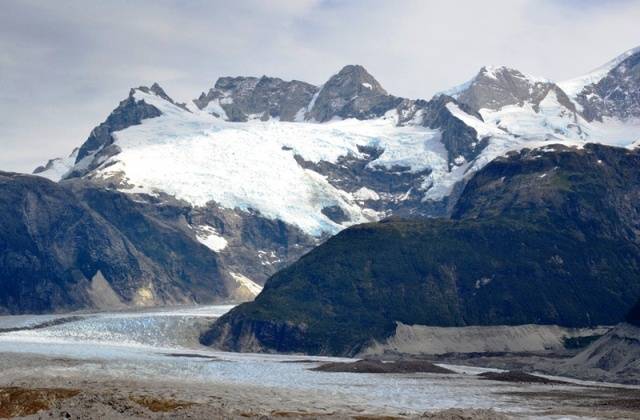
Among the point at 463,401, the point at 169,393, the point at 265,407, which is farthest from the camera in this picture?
the point at 463,401

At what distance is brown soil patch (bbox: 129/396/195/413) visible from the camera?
529 feet

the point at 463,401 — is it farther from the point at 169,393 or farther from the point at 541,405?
the point at 169,393

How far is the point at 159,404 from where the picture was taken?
166000 mm

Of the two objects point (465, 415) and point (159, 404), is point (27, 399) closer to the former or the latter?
point (159, 404)

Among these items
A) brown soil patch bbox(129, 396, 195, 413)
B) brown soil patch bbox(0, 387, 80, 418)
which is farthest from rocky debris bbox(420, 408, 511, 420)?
brown soil patch bbox(0, 387, 80, 418)

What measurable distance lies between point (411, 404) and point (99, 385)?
47.1 metres

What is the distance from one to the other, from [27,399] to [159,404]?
17.3m

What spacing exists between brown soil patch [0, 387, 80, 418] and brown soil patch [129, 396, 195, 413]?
368 inches

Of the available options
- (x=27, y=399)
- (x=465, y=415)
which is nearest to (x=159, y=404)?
(x=27, y=399)

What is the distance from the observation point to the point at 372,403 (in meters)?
189

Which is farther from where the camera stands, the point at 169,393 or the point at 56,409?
the point at 169,393

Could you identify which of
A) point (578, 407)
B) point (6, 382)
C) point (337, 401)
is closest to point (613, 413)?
point (578, 407)

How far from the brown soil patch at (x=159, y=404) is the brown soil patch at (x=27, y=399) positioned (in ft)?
30.7

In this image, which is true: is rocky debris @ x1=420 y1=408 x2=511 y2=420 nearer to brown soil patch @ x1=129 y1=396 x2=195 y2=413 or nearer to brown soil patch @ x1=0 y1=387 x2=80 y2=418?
brown soil patch @ x1=129 y1=396 x2=195 y2=413
